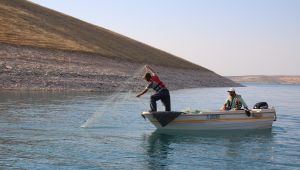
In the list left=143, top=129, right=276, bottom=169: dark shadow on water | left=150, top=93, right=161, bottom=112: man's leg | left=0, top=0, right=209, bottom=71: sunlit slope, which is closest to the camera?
left=143, top=129, right=276, bottom=169: dark shadow on water

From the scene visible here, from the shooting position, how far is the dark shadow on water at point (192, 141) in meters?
17.5

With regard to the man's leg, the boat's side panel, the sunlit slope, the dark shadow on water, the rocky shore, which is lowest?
the dark shadow on water

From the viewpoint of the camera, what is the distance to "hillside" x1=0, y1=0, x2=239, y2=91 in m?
62.1

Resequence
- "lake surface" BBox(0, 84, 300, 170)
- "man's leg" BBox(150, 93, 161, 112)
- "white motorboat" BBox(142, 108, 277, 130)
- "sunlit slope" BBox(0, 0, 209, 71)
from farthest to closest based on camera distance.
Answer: "sunlit slope" BBox(0, 0, 209, 71) < "white motorboat" BBox(142, 108, 277, 130) < "man's leg" BBox(150, 93, 161, 112) < "lake surface" BBox(0, 84, 300, 170)

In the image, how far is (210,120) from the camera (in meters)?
24.5

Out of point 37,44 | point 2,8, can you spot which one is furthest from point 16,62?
point 2,8

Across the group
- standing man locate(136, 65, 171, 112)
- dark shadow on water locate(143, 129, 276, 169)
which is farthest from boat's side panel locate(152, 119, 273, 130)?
standing man locate(136, 65, 171, 112)

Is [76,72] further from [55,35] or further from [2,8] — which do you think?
[2,8]

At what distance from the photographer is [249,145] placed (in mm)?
21188

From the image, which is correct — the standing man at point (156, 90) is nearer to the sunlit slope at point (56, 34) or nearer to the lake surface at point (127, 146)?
the lake surface at point (127, 146)

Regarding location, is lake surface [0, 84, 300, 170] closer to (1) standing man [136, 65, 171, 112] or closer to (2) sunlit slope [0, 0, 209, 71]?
(1) standing man [136, 65, 171, 112]

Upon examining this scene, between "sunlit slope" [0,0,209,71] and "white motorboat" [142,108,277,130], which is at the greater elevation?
"sunlit slope" [0,0,209,71]

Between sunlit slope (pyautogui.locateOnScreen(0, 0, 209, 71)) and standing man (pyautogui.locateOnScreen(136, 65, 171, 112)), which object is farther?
sunlit slope (pyautogui.locateOnScreen(0, 0, 209, 71))

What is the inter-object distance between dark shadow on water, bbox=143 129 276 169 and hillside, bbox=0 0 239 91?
3732 cm
